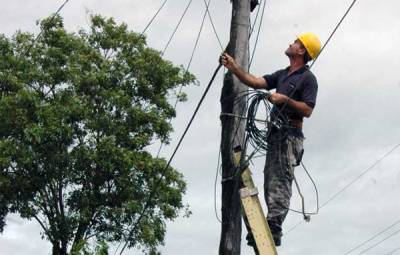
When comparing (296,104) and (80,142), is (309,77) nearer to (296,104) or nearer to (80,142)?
(296,104)

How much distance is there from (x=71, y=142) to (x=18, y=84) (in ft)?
7.49

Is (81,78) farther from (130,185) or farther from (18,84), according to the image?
(130,185)

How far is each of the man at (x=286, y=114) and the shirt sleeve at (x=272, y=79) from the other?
5 cm

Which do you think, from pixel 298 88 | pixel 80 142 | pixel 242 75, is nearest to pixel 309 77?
pixel 298 88

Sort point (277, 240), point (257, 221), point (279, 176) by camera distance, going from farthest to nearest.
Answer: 1. point (279, 176)
2. point (277, 240)
3. point (257, 221)

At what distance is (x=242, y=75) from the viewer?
6.60m

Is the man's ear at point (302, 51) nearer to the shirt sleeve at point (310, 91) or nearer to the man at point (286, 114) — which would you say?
the man at point (286, 114)

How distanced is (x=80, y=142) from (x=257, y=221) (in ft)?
55.0

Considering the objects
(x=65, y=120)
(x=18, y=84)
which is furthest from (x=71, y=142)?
(x=18, y=84)

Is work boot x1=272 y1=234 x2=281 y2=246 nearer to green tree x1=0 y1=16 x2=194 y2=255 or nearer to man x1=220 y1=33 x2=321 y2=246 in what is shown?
man x1=220 y1=33 x2=321 y2=246

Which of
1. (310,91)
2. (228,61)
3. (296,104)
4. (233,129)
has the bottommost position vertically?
(296,104)

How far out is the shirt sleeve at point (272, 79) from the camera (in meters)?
6.71

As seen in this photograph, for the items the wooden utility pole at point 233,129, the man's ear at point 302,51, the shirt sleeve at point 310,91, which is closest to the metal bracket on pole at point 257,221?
the wooden utility pole at point 233,129

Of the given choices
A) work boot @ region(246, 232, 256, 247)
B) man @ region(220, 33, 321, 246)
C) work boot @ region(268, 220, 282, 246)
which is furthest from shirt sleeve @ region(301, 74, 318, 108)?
work boot @ region(246, 232, 256, 247)
